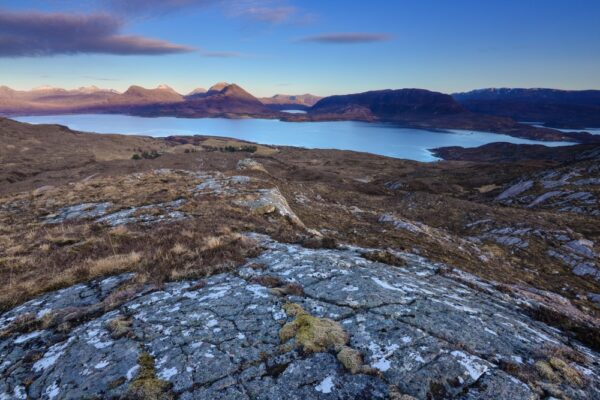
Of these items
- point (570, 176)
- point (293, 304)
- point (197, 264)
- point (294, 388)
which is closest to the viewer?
point (294, 388)

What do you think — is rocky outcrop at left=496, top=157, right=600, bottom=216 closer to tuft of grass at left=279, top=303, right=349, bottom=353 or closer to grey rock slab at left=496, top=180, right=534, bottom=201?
grey rock slab at left=496, top=180, right=534, bottom=201

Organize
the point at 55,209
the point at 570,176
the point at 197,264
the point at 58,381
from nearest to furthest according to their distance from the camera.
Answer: the point at 58,381 < the point at 197,264 < the point at 55,209 < the point at 570,176

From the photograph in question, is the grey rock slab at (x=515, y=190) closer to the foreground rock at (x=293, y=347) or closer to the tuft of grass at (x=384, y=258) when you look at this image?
the tuft of grass at (x=384, y=258)

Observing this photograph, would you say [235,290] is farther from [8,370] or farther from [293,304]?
[8,370]

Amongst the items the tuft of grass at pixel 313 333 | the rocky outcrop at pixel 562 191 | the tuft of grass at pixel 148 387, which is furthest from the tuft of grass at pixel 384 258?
the rocky outcrop at pixel 562 191

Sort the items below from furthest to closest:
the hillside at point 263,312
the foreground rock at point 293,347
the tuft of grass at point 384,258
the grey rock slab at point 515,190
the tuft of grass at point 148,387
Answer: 1. the grey rock slab at point 515,190
2. the tuft of grass at point 384,258
3. the hillside at point 263,312
4. the foreground rock at point 293,347
5. the tuft of grass at point 148,387

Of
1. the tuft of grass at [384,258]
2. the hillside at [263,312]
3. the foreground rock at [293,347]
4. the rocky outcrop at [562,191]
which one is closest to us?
the foreground rock at [293,347]

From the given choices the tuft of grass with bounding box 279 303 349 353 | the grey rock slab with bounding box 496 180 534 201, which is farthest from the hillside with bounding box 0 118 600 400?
the grey rock slab with bounding box 496 180 534 201

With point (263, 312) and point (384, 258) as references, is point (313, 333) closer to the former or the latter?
point (263, 312)

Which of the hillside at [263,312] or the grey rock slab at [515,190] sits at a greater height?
the hillside at [263,312]

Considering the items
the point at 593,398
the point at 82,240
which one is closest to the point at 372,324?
the point at 593,398
